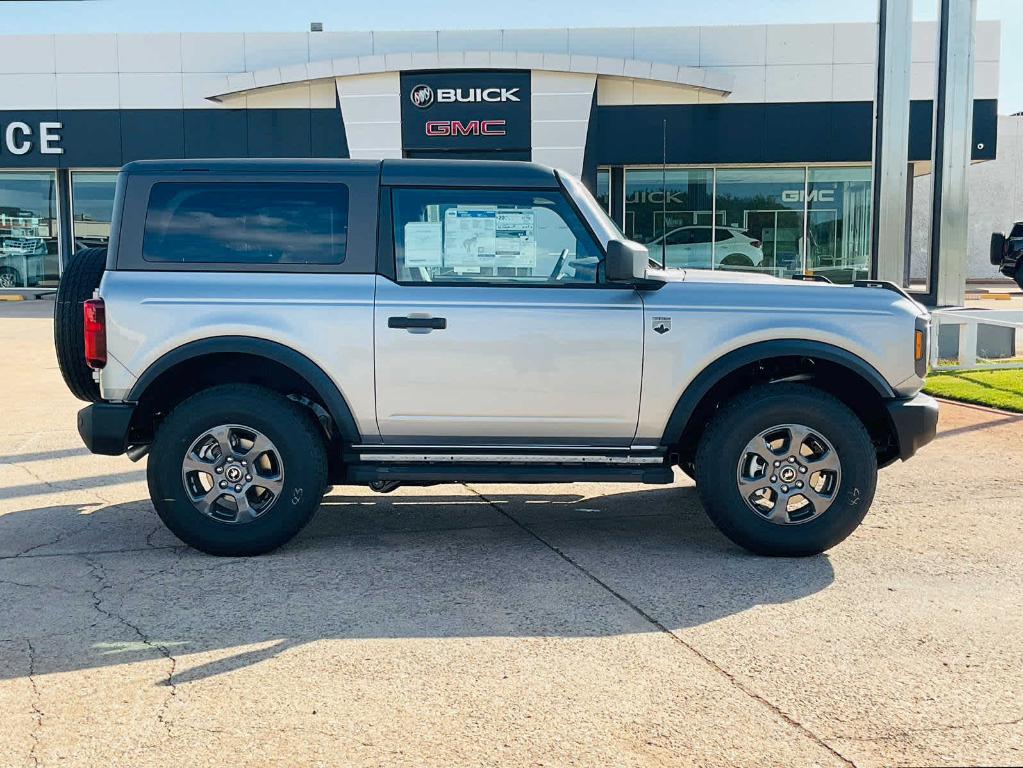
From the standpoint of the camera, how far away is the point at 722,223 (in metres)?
24.8

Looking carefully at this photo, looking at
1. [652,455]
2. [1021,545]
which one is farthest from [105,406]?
[1021,545]

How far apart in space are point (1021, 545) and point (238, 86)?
21.5 meters

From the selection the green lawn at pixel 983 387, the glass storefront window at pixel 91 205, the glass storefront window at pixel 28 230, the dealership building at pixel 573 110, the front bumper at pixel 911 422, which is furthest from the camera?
the glass storefront window at pixel 28 230

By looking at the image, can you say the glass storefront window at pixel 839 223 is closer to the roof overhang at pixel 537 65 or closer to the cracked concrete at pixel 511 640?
the roof overhang at pixel 537 65

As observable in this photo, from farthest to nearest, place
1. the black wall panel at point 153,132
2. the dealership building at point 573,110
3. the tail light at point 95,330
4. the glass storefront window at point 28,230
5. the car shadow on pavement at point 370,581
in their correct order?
1. the glass storefront window at point 28,230
2. the black wall panel at point 153,132
3. the dealership building at point 573,110
4. the tail light at point 95,330
5. the car shadow on pavement at point 370,581

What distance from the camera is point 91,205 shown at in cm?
2661

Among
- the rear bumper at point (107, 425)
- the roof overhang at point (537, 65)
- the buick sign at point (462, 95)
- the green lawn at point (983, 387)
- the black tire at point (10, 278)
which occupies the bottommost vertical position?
the green lawn at point (983, 387)

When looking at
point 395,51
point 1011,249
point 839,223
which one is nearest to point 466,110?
point 395,51

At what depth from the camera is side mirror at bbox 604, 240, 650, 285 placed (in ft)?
16.9

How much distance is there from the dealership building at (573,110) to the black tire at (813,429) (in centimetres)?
1846

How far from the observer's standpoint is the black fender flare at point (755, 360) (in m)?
5.33

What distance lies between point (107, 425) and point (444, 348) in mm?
1758

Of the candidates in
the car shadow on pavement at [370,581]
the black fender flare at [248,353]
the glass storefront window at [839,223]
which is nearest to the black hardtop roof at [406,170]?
the black fender flare at [248,353]

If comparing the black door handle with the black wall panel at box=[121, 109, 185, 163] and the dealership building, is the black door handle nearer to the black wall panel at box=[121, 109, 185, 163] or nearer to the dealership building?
the dealership building
